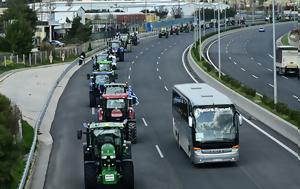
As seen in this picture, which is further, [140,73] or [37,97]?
[140,73]

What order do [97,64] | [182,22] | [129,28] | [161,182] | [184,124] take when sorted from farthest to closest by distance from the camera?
[182,22]
[129,28]
[97,64]
[184,124]
[161,182]

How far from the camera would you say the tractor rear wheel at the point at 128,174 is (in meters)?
20.0

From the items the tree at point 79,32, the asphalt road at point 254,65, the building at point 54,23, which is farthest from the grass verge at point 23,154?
the building at point 54,23

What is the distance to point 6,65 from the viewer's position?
68562 mm

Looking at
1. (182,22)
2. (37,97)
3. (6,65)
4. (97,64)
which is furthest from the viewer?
(182,22)

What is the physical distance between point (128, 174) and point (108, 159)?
0.80 m

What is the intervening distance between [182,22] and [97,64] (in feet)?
412

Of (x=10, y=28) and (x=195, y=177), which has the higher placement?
(x=10, y=28)

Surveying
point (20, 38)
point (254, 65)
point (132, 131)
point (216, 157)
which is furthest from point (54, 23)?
point (216, 157)

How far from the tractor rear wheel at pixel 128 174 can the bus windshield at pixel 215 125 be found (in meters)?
4.40

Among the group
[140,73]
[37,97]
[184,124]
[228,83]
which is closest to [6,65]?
[140,73]

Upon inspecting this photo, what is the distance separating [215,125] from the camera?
24.0 meters

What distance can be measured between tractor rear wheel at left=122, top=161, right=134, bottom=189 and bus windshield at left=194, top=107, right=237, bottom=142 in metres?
4.40

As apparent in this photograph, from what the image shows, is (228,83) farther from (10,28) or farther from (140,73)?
(10,28)
